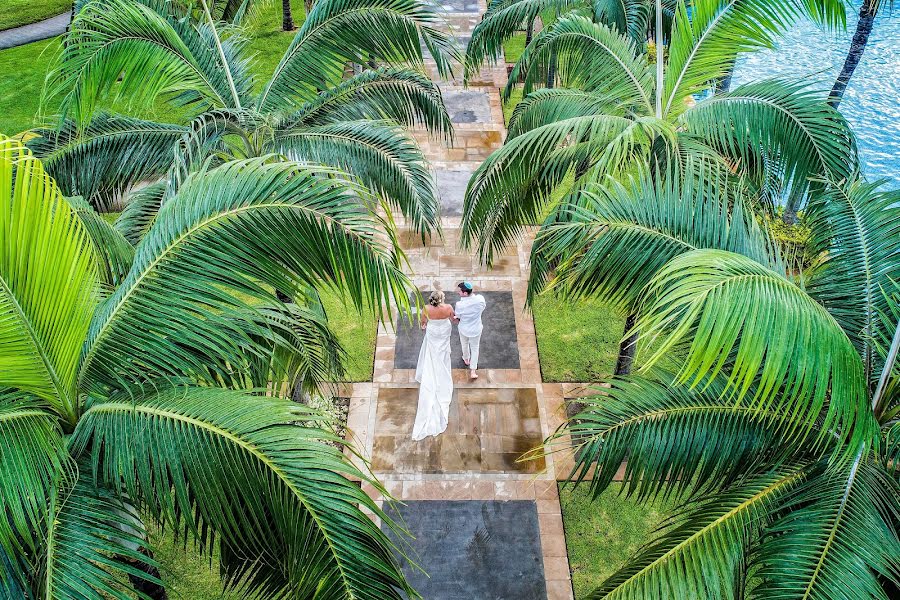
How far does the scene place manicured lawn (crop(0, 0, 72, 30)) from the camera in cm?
2022

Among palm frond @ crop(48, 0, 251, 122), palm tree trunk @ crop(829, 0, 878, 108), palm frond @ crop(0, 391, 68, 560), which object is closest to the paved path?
palm frond @ crop(48, 0, 251, 122)

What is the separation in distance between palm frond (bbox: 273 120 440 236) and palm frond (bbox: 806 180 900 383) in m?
3.39

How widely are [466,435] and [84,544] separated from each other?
5.47m

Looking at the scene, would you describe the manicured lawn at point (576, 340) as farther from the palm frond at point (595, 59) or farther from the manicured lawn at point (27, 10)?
the manicured lawn at point (27, 10)

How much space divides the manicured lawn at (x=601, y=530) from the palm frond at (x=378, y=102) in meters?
4.19

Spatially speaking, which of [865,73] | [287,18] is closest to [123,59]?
[287,18]

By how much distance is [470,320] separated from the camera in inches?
348

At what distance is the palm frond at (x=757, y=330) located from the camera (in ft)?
10.9

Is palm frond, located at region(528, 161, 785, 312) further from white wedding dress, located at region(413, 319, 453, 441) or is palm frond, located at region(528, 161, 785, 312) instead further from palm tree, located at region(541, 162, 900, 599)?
white wedding dress, located at region(413, 319, 453, 441)

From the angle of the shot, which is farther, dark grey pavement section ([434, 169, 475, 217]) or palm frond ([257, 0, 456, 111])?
dark grey pavement section ([434, 169, 475, 217])

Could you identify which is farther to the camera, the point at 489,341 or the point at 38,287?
the point at 489,341

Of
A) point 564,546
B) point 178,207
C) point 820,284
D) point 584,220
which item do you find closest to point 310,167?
point 178,207

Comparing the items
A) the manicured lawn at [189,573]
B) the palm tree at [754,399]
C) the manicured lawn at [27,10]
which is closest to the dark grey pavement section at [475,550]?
Answer: the manicured lawn at [189,573]

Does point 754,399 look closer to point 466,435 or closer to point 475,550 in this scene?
point 475,550
